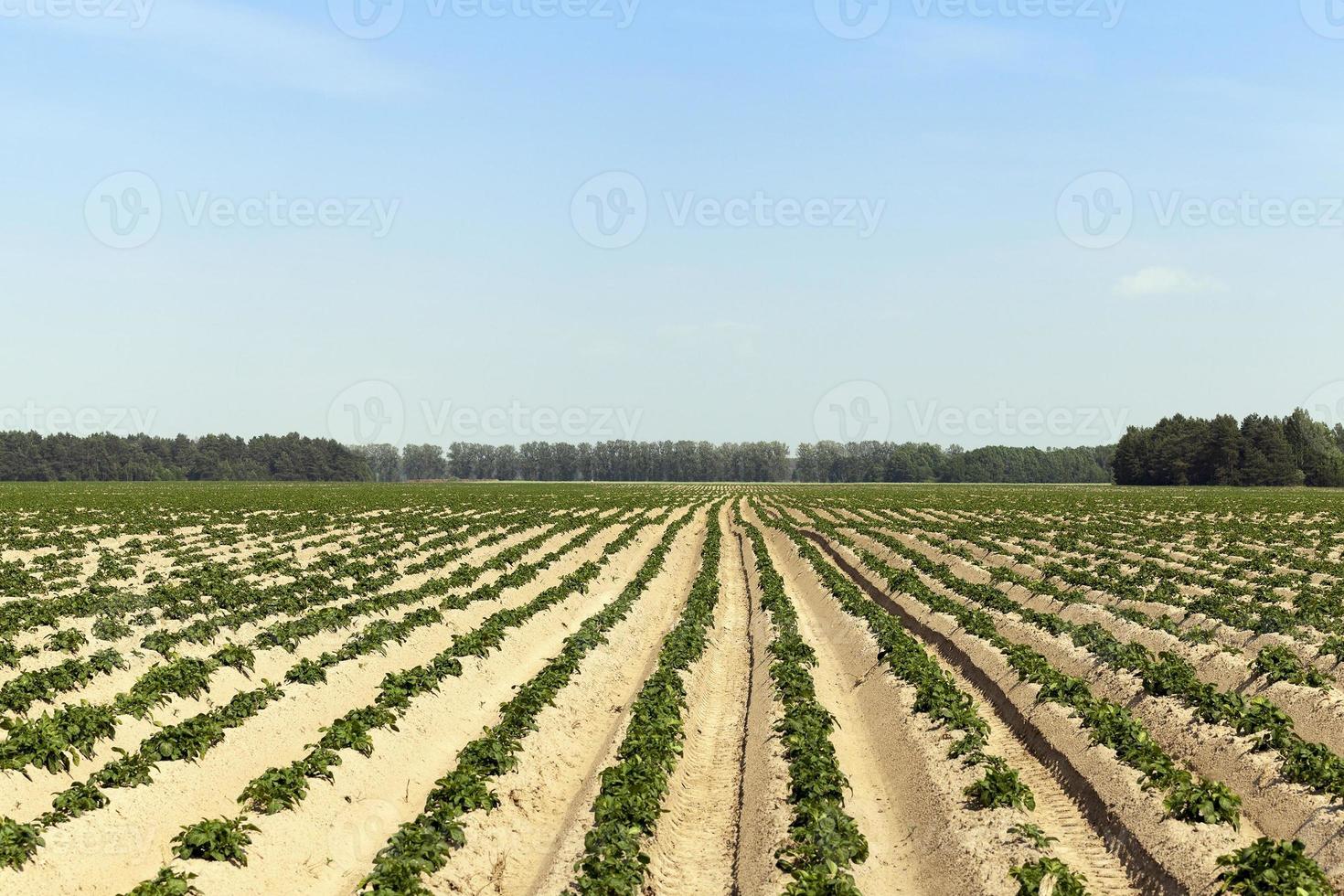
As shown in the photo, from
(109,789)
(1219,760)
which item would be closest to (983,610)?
(1219,760)

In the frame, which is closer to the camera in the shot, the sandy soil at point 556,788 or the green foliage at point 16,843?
the green foliage at point 16,843

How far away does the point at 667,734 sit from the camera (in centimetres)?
1300

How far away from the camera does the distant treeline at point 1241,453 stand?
122250 mm

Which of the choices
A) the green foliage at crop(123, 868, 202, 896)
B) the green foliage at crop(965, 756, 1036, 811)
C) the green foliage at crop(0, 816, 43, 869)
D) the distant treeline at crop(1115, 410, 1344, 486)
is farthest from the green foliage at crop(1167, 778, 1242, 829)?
the distant treeline at crop(1115, 410, 1344, 486)

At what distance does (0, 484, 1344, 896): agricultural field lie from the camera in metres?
9.30

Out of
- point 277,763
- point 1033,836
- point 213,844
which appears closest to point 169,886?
point 213,844

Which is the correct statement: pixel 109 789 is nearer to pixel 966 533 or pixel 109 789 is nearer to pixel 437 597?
pixel 437 597

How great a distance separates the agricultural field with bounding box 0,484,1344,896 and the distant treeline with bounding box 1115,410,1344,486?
109 meters

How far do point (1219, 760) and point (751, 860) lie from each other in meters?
6.49

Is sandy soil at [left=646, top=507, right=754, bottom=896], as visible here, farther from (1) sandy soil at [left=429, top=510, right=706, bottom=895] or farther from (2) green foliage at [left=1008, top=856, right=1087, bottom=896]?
(2) green foliage at [left=1008, top=856, right=1087, bottom=896]

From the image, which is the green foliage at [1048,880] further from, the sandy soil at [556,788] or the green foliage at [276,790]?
the green foliage at [276,790]

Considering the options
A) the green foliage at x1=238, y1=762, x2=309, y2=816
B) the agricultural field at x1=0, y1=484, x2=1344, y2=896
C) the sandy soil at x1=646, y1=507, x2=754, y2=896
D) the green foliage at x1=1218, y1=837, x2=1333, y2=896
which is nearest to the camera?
the green foliage at x1=1218, y1=837, x2=1333, y2=896

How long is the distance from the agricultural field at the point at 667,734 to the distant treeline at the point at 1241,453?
358 ft

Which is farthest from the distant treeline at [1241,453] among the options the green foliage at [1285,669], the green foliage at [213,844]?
the green foliage at [213,844]
